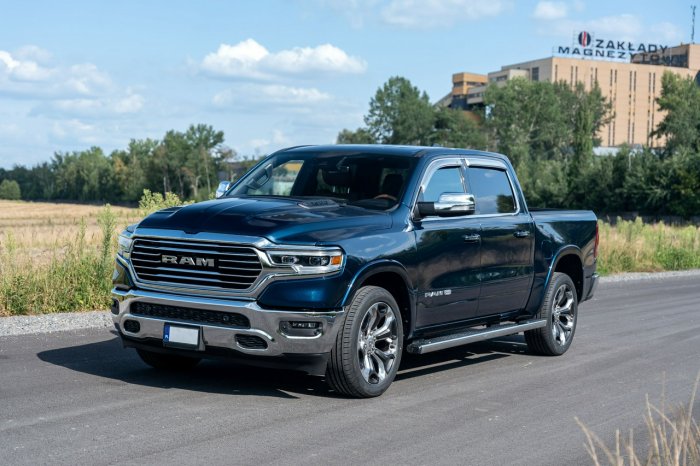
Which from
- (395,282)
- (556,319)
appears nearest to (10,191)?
(556,319)

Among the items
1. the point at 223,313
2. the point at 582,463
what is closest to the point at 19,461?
the point at 223,313

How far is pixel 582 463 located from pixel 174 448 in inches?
97.8

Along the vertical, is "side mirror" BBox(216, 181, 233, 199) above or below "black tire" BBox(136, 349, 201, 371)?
above

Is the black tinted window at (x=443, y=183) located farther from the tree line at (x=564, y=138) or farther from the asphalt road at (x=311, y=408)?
the tree line at (x=564, y=138)

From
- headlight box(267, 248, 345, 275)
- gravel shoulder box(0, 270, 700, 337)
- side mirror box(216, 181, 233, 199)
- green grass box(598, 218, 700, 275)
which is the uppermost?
side mirror box(216, 181, 233, 199)

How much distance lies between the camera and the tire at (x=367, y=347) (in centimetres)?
719

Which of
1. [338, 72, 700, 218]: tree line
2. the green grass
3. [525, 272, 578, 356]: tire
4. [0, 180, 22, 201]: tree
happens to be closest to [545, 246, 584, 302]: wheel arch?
[525, 272, 578, 356]: tire

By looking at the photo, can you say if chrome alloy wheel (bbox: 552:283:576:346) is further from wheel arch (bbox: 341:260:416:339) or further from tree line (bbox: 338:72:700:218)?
tree line (bbox: 338:72:700:218)

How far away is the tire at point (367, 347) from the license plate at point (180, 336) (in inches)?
39.7

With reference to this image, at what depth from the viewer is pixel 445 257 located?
27.5 feet

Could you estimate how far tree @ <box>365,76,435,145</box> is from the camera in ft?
438

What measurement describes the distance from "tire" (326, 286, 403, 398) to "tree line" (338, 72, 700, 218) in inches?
2605

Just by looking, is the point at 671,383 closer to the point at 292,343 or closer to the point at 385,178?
the point at 385,178

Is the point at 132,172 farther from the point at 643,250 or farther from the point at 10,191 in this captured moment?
the point at 643,250
